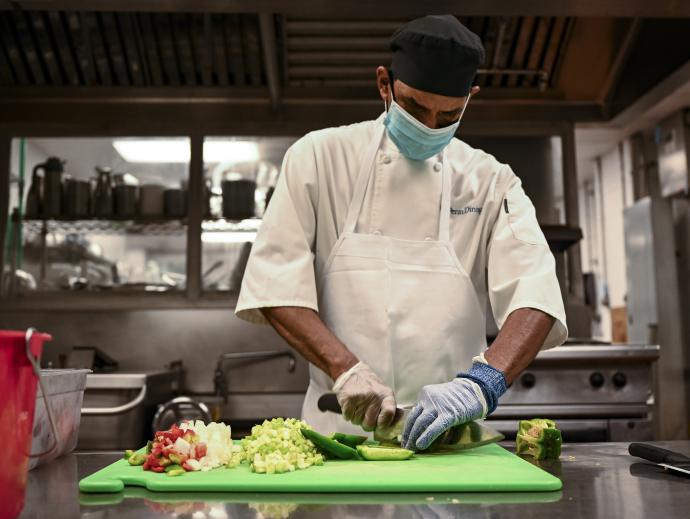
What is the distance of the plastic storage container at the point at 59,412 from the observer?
1201 mm

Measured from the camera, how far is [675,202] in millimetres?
4273

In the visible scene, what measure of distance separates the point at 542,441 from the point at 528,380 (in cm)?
164

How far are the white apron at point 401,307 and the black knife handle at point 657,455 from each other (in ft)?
1.57

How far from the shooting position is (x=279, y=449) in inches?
44.5

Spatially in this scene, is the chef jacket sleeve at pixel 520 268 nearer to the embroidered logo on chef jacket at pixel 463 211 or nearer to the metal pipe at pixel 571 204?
the embroidered logo on chef jacket at pixel 463 211

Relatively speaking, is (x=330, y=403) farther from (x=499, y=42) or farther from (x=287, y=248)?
(x=499, y=42)

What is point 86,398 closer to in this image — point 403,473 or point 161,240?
point 161,240

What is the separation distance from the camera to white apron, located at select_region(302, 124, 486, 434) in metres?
1.68

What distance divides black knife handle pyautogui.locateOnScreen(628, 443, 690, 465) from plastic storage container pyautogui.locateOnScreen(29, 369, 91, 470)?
97 cm

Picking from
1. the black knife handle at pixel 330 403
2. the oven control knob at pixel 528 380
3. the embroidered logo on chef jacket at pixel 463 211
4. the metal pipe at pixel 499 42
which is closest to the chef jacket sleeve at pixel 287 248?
the black knife handle at pixel 330 403

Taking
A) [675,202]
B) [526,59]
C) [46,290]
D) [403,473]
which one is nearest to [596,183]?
[675,202]

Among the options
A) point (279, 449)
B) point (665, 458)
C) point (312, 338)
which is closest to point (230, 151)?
point (312, 338)

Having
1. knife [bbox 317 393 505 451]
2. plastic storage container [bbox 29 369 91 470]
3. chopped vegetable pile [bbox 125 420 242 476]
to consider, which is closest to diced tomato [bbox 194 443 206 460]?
chopped vegetable pile [bbox 125 420 242 476]

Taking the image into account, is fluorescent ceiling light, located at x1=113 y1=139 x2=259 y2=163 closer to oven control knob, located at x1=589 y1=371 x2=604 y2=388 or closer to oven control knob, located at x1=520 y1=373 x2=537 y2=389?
oven control knob, located at x1=520 y1=373 x2=537 y2=389
